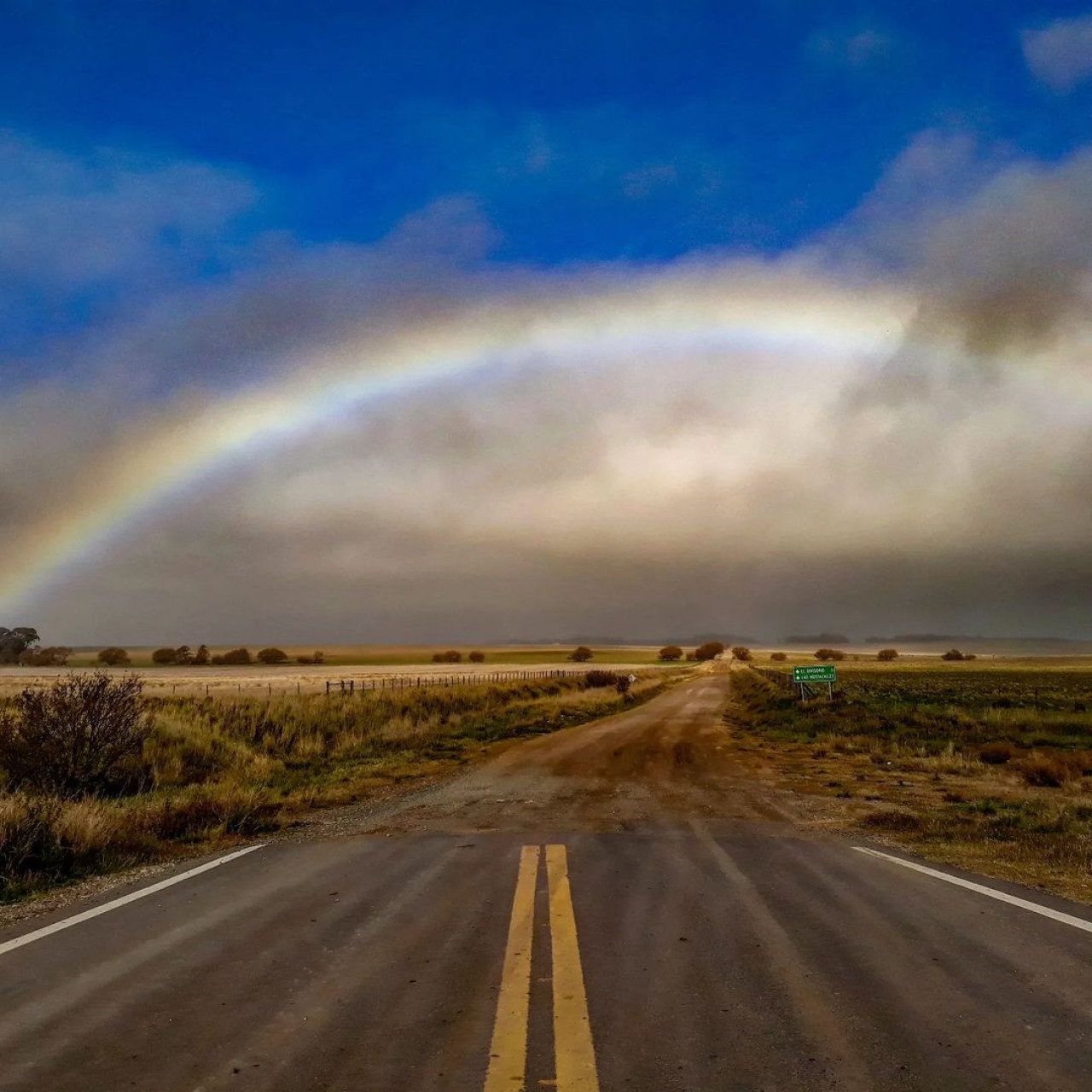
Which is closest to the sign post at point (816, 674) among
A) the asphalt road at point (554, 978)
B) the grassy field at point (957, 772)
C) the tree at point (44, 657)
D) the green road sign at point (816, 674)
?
the green road sign at point (816, 674)

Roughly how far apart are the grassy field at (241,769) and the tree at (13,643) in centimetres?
13975

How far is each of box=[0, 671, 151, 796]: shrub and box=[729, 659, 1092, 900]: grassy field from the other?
41.0 ft

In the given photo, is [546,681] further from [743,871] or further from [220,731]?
[743,871]

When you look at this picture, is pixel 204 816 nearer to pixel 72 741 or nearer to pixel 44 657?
pixel 72 741

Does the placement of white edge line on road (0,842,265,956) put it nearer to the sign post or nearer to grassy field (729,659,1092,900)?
grassy field (729,659,1092,900)

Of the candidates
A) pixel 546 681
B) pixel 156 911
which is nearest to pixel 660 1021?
pixel 156 911

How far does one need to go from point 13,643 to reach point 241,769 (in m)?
160

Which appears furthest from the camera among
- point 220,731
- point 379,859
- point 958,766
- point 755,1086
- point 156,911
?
point 220,731

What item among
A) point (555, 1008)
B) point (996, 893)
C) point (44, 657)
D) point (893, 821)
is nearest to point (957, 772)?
point (893, 821)

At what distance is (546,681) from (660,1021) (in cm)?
5456

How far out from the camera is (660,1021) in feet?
14.6

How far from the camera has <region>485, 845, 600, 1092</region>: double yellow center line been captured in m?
3.82

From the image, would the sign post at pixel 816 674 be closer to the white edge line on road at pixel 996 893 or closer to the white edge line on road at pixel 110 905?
the white edge line on road at pixel 996 893

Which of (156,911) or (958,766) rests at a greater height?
(156,911)
